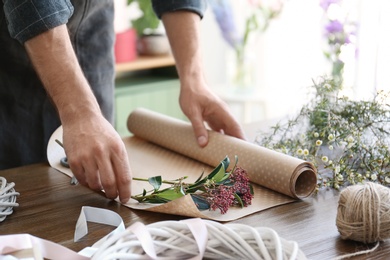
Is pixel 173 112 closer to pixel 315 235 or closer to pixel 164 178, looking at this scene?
pixel 164 178

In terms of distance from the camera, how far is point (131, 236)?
91 cm

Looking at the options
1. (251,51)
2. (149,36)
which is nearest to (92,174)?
(149,36)

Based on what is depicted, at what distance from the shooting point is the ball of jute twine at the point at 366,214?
99cm

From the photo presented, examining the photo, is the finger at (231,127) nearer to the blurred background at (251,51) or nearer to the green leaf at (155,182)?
the green leaf at (155,182)

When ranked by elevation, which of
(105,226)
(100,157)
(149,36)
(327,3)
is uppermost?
(327,3)

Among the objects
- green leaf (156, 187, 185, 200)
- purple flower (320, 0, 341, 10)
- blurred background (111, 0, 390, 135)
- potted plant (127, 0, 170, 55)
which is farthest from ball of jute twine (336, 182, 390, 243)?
potted plant (127, 0, 170, 55)

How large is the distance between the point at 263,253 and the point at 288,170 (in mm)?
368

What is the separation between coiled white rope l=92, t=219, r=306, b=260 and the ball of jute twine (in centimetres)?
15

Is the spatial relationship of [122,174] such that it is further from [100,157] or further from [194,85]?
[194,85]

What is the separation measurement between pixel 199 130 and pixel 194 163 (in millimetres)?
84

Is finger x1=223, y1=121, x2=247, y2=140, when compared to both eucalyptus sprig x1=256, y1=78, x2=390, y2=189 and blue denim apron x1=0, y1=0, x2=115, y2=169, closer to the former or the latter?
eucalyptus sprig x1=256, y1=78, x2=390, y2=189

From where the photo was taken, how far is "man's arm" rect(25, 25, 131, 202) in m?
1.18

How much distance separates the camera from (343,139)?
1316mm

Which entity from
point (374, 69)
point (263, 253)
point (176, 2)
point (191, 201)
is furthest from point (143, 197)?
point (374, 69)
